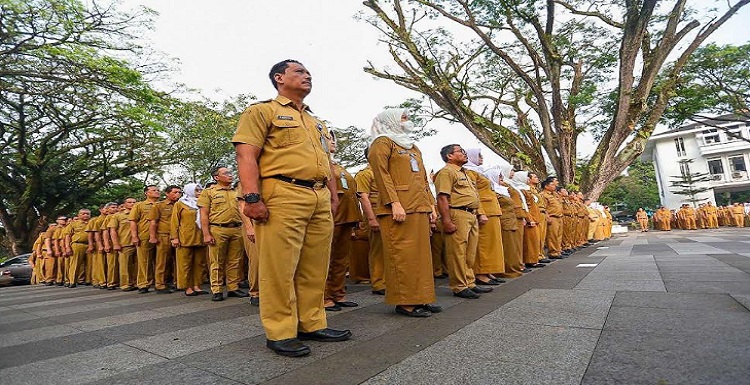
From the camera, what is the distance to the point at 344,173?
15.6 ft

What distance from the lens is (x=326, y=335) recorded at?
8.25 ft

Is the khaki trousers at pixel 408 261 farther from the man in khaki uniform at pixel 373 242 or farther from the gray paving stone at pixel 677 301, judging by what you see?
the gray paving stone at pixel 677 301

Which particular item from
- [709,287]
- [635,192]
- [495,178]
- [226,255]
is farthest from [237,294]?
[635,192]

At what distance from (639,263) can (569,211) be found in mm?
3818

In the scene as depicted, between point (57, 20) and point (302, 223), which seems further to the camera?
point (57, 20)

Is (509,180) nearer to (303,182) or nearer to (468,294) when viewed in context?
(468,294)

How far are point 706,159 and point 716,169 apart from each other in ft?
3.74

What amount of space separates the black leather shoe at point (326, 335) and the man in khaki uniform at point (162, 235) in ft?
14.2

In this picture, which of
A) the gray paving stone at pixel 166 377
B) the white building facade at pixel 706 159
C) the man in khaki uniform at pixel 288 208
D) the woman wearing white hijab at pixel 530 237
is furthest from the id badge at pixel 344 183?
the white building facade at pixel 706 159

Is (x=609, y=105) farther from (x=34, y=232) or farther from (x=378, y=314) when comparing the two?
(x=34, y=232)

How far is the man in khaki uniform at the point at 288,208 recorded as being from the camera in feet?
7.75

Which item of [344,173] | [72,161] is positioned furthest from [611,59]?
[72,161]

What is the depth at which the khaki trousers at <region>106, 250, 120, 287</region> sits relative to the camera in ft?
24.8

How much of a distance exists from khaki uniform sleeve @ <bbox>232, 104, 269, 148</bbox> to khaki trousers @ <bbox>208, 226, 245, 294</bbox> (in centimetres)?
287
